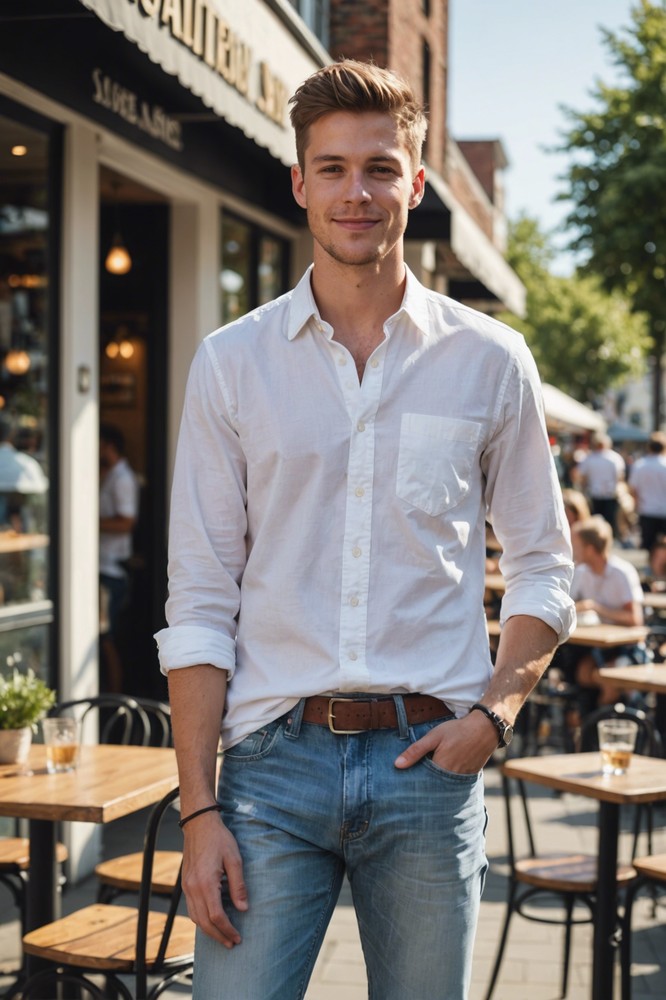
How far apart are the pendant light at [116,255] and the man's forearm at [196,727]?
6.88 metres

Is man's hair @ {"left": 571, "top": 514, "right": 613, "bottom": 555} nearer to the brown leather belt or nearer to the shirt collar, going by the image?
the shirt collar

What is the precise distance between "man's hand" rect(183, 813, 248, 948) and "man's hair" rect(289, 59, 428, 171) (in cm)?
110

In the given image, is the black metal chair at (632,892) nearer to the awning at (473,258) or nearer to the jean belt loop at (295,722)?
the jean belt loop at (295,722)

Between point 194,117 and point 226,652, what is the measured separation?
5.43 meters

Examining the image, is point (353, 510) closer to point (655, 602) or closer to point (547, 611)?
point (547, 611)

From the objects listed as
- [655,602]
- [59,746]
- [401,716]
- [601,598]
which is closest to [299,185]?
[401,716]

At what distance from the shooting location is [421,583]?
2.15 m

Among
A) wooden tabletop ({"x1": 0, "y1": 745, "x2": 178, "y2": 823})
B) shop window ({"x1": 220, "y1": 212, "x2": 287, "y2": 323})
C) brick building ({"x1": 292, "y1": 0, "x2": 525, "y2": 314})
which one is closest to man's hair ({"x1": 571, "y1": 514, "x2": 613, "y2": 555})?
brick building ({"x1": 292, "y1": 0, "x2": 525, "y2": 314})

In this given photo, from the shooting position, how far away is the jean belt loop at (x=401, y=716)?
6.89 feet

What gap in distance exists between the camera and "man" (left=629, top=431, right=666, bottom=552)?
1656 centimetres

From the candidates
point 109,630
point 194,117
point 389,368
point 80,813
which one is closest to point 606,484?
point 109,630

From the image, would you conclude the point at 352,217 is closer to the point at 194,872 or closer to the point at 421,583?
the point at 421,583

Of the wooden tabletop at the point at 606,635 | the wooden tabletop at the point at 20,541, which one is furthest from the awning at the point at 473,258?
the wooden tabletop at the point at 20,541

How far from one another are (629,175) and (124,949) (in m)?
18.7
